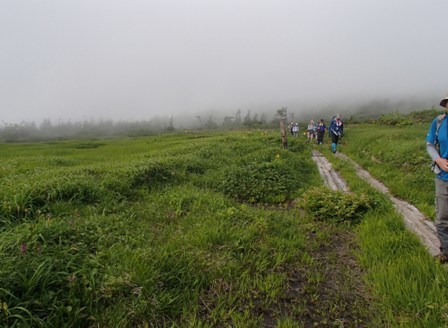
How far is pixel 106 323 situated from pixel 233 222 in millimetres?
2910

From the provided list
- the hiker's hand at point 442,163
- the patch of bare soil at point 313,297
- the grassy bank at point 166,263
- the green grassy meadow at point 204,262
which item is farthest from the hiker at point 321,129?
the patch of bare soil at point 313,297

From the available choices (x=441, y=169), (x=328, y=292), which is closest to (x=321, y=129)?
(x=441, y=169)

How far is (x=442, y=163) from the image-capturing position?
149 inches

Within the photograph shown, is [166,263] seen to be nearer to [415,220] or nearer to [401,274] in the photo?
[401,274]

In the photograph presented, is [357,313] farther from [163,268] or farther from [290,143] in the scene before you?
[290,143]

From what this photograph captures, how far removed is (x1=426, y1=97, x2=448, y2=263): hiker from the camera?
3.87 m

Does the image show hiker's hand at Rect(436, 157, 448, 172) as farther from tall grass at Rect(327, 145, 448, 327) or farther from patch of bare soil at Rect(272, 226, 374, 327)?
patch of bare soil at Rect(272, 226, 374, 327)

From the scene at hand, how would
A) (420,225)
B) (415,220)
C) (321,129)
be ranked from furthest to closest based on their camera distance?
(321,129) < (415,220) < (420,225)

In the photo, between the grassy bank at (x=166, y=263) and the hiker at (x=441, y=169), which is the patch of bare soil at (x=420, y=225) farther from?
the grassy bank at (x=166, y=263)

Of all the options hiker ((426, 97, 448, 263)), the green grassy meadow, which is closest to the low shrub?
the green grassy meadow

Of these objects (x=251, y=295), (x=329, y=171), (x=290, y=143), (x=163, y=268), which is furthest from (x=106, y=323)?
(x=290, y=143)

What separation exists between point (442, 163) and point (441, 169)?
0.52 feet

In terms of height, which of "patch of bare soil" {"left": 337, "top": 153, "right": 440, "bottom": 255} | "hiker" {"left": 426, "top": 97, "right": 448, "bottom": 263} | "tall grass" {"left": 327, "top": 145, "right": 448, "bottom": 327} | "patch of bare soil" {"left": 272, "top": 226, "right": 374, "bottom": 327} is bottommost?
"patch of bare soil" {"left": 272, "top": 226, "right": 374, "bottom": 327}

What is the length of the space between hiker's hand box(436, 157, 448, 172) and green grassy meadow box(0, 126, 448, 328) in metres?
1.31
